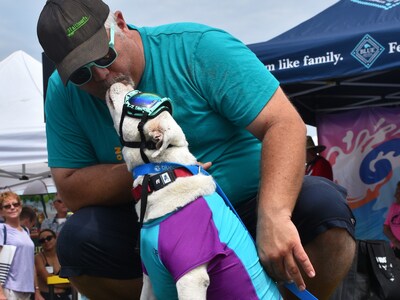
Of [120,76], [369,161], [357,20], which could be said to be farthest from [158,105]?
[369,161]

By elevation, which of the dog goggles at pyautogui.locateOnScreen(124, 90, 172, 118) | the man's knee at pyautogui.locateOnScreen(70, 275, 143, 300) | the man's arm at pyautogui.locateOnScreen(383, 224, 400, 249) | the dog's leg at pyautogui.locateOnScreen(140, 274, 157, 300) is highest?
the dog goggles at pyautogui.locateOnScreen(124, 90, 172, 118)

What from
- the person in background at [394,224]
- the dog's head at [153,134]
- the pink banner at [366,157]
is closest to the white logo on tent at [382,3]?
the pink banner at [366,157]

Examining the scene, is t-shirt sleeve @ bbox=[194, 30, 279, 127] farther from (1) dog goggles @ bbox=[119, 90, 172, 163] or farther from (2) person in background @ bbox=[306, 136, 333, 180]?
(2) person in background @ bbox=[306, 136, 333, 180]

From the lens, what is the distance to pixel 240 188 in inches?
87.4

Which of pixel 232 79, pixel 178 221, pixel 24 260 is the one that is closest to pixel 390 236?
pixel 24 260

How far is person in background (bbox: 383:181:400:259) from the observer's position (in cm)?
730

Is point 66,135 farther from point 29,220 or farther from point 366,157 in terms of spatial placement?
point 29,220

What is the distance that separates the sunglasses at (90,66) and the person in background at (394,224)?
19.0 ft

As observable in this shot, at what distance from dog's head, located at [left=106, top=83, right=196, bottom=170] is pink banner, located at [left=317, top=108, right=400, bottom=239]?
266 inches

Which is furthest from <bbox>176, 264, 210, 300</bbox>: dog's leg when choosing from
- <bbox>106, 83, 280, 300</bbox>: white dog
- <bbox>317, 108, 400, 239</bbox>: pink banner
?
<bbox>317, 108, 400, 239</bbox>: pink banner

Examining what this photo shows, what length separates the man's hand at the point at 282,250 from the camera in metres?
1.85

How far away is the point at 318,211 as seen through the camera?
2.08 meters

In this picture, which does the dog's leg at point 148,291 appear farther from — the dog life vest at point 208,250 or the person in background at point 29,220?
the person in background at point 29,220

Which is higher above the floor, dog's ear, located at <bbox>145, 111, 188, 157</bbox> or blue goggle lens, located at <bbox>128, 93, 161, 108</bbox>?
blue goggle lens, located at <bbox>128, 93, 161, 108</bbox>
